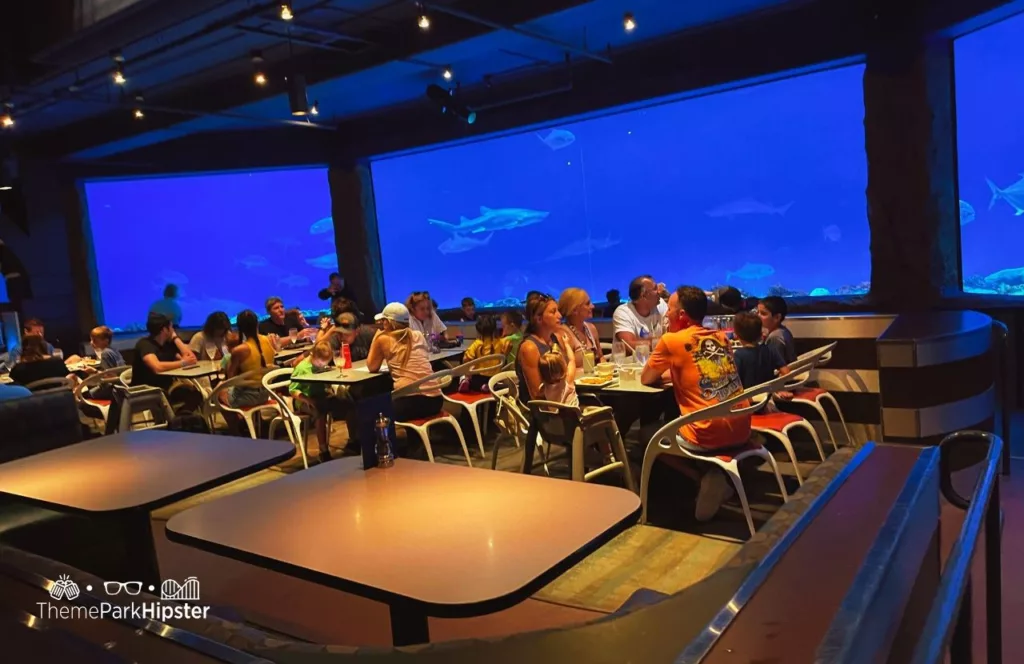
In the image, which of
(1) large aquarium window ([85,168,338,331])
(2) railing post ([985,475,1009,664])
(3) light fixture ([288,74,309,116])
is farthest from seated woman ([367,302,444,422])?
(1) large aquarium window ([85,168,338,331])

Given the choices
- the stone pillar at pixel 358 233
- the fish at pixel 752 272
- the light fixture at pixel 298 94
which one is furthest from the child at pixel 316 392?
the fish at pixel 752 272

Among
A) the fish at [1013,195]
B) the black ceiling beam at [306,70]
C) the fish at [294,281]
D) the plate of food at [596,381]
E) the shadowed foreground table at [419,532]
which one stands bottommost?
the plate of food at [596,381]

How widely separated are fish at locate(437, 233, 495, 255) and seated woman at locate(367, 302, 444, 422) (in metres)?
7.51

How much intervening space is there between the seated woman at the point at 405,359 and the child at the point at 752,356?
2007mm

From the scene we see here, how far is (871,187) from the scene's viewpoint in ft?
19.6

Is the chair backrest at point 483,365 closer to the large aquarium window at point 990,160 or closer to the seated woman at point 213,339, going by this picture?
the seated woman at point 213,339

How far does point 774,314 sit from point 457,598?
3.89m

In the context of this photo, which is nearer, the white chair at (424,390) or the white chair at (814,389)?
the white chair at (814,389)

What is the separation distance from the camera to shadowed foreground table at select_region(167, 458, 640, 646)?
150 cm

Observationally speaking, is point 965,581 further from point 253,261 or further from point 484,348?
point 253,261

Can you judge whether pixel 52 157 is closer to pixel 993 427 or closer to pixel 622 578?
pixel 622 578

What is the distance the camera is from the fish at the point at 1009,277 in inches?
225

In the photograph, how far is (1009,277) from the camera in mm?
5801

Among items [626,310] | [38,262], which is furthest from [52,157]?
[626,310]
